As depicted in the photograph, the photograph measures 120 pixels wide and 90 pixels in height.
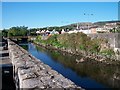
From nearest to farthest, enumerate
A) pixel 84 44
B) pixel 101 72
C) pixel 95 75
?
pixel 95 75, pixel 101 72, pixel 84 44

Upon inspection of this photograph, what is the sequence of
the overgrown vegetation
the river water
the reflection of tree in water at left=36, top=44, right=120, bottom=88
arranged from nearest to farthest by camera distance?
the river water, the reflection of tree in water at left=36, top=44, right=120, bottom=88, the overgrown vegetation

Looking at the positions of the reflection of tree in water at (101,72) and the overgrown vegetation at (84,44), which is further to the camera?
the overgrown vegetation at (84,44)

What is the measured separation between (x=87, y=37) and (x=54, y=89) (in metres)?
38.3

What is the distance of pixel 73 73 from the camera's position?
27484 millimetres

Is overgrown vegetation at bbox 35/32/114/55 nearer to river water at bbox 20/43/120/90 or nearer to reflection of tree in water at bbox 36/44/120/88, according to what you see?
reflection of tree in water at bbox 36/44/120/88

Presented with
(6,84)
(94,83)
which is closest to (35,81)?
(6,84)

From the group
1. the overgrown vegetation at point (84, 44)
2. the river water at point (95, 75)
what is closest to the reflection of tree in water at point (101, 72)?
the river water at point (95, 75)

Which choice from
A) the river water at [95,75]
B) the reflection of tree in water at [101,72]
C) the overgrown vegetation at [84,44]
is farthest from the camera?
the overgrown vegetation at [84,44]

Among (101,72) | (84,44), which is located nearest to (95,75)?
(101,72)

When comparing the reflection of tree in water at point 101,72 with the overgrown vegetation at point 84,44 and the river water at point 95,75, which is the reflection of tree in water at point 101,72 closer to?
the river water at point 95,75

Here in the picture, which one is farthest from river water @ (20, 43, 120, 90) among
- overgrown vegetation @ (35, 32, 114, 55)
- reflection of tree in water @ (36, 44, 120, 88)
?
overgrown vegetation @ (35, 32, 114, 55)

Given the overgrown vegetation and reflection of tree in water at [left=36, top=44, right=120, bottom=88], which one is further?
the overgrown vegetation

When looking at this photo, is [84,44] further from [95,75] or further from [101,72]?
[95,75]

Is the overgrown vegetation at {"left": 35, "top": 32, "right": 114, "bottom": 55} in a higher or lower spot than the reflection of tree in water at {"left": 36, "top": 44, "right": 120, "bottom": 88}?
higher
